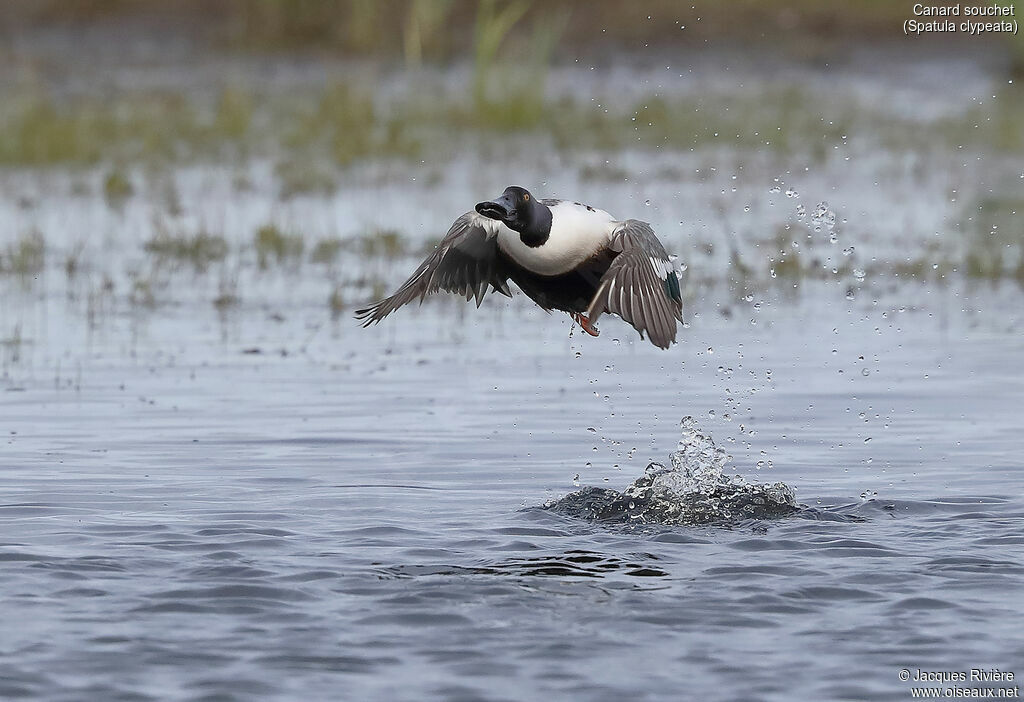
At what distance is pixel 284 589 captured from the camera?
228 inches

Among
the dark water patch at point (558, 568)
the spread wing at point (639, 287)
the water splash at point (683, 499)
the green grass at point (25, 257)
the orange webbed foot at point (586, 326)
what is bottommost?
the dark water patch at point (558, 568)

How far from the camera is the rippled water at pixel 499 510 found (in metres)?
5.14

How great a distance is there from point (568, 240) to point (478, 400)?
220 centimetres

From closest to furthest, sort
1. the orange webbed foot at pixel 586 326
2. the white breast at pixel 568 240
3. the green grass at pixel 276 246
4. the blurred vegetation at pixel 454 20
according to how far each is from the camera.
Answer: the white breast at pixel 568 240 → the orange webbed foot at pixel 586 326 → the green grass at pixel 276 246 → the blurred vegetation at pixel 454 20

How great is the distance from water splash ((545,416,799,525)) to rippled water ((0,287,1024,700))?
0.31ft

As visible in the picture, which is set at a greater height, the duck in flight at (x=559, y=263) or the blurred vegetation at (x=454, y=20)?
the blurred vegetation at (x=454, y=20)

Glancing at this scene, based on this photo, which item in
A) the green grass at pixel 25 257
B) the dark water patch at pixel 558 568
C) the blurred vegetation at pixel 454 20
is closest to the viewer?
the dark water patch at pixel 558 568

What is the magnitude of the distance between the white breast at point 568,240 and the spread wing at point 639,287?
0.35ft

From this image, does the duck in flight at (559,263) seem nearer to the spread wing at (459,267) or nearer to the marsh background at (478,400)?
the spread wing at (459,267)

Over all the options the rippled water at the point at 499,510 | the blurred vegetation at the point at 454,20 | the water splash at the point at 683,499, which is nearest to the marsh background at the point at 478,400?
the rippled water at the point at 499,510

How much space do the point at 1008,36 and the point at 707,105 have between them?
20.8 ft

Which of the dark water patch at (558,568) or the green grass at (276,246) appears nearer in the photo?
the dark water patch at (558,568)

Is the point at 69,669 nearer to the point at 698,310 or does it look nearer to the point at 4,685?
the point at 4,685

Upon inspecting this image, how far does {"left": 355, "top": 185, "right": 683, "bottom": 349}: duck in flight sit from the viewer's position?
6664 mm
